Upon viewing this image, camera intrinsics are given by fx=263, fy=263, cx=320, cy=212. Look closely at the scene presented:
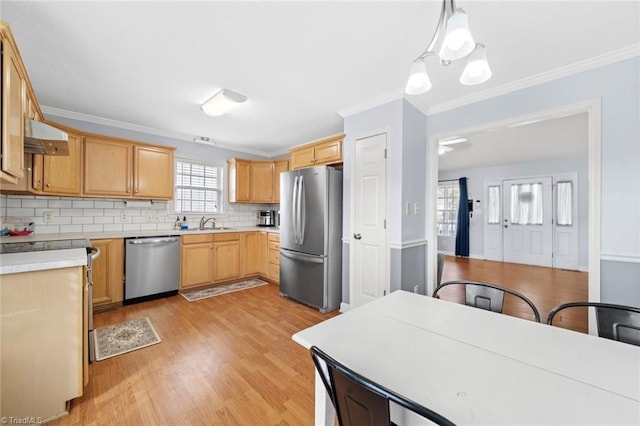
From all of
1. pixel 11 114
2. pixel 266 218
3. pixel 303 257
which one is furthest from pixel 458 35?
pixel 266 218

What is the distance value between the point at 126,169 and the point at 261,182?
204cm

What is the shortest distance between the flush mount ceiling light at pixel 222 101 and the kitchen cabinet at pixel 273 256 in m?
2.09

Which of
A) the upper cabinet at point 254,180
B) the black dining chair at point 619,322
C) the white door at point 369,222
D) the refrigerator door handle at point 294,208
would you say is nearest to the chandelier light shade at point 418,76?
the black dining chair at point 619,322

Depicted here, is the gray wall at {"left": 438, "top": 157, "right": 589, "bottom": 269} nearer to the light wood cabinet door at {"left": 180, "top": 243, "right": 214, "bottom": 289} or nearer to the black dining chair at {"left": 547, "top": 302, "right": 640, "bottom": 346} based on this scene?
the black dining chair at {"left": 547, "top": 302, "right": 640, "bottom": 346}

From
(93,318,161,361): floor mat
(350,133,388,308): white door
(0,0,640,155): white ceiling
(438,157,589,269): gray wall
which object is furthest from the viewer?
(438,157,589,269): gray wall

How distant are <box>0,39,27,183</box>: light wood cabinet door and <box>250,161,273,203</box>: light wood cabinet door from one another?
311 cm

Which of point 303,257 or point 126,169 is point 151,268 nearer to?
point 126,169

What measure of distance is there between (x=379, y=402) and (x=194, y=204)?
4.52 metres

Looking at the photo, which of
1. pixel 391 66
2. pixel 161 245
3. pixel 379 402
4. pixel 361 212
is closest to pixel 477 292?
pixel 379 402

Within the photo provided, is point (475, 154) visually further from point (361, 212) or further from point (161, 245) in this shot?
point (161, 245)

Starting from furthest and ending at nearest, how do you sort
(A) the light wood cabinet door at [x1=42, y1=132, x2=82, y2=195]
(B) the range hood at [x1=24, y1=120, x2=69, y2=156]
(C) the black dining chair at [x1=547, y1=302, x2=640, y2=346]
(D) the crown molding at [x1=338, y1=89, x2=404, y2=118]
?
(A) the light wood cabinet door at [x1=42, y1=132, x2=82, y2=195] < (D) the crown molding at [x1=338, y1=89, x2=404, y2=118] < (B) the range hood at [x1=24, y1=120, x2=69, y2=156] < (C) the black dining chair at [x1=547, y1=302, x2=640, y2=346]

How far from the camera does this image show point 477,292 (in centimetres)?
Result: 161

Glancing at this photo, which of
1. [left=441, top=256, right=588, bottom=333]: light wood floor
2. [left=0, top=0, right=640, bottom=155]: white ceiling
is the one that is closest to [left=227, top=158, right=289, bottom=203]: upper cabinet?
[left=0, top=0, right=640, bottom=155]: white ceiling

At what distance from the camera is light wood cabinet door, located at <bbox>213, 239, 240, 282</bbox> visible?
4.09m
